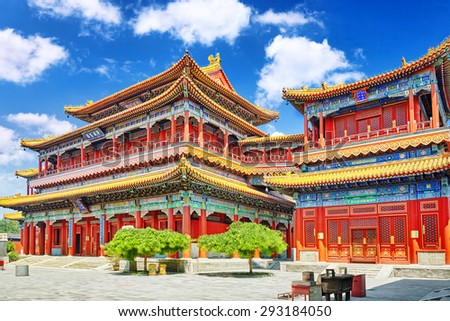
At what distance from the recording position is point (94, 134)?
1391 inches

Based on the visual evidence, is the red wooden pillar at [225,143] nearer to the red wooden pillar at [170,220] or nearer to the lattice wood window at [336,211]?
the red wooden pillar at [170,220]

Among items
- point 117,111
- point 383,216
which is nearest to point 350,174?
point 383,216

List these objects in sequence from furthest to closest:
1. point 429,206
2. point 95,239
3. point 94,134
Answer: point 94,134 → point 95,239 → point 429,206

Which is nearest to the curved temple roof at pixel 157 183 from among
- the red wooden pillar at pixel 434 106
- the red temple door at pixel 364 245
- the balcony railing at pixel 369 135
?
the balcony railing at pixel 369 135

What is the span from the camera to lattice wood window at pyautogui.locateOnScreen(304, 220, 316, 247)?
24.3 metres

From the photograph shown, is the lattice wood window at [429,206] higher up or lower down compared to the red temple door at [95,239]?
higher up

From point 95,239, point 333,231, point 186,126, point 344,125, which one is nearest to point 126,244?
point 186,126

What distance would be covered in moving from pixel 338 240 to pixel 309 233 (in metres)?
1.70

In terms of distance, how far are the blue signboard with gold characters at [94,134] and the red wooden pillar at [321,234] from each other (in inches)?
736

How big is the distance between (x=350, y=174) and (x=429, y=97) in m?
6.28

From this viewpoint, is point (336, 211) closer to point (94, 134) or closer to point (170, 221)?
point (170, 221)

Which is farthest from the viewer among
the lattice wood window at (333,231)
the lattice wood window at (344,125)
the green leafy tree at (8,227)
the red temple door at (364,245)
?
the green leafy tree at (8,227)

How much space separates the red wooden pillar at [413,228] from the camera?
69.2ft
